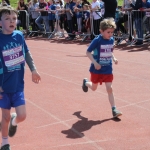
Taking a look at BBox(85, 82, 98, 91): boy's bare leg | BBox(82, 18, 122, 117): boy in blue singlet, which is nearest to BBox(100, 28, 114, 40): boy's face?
BBox(82, 18, 122, 117): boy in blue singlet

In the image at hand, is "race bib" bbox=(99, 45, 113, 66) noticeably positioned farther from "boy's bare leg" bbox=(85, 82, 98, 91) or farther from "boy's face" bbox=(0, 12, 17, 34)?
"boy's face" bbox=(0, 12, 17, 34)

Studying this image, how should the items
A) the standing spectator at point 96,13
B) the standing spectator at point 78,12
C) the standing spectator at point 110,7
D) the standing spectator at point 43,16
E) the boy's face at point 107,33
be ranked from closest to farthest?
1. the boy's face at point 107,33
2. the standing spectator at point 110,7
3. the standing spectator at point 96,13
4. the standing spectator at point 78,12
5. the standing spectator at point 43,16

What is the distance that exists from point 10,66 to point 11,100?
437mm

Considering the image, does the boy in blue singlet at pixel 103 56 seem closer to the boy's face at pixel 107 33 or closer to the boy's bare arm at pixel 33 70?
the boy's face at pixel 107 33

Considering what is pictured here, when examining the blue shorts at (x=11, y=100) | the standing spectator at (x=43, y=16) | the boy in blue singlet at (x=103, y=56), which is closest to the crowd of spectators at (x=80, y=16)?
the standing spectator at (x=43, y=16)

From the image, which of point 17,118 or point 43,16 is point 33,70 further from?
point 43,16

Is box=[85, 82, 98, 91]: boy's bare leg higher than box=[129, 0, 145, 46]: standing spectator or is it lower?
lower

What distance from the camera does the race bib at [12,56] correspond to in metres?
4.87

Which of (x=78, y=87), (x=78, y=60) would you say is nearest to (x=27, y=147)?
(x=78, y=87)

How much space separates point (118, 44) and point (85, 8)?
2.46m

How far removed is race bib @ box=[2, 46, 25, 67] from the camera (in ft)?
16.0

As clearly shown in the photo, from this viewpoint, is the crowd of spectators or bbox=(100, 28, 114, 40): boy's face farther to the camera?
the crowd of spectators

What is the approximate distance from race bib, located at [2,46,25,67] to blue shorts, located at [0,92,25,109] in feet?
1.24

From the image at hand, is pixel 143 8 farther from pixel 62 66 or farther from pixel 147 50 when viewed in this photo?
pixel 62 66
